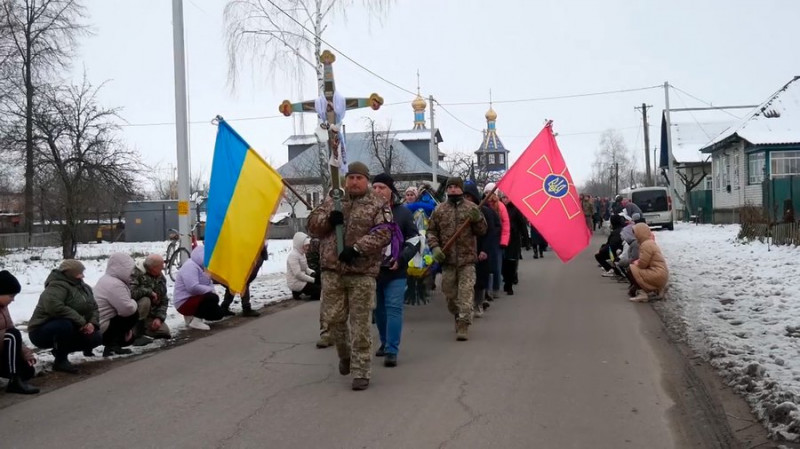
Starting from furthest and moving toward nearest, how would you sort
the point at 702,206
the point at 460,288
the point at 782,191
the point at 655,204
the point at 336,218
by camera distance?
the point at 702,206
the point at 655,204
the point at 782,191
the point at 460,288
the point at 336,218

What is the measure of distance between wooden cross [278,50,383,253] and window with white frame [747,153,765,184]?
29099 mm

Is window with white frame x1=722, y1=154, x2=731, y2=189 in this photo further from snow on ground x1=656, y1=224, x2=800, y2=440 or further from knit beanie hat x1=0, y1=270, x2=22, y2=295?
knit beanie hat x1=0, y1=270, x2=22, y2=295

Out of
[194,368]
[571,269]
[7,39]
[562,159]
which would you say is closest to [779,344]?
[562,159]

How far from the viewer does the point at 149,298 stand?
8.55m

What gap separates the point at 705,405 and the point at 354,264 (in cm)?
313

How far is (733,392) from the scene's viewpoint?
19.9 feet

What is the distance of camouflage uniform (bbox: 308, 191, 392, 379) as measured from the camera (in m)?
6.20

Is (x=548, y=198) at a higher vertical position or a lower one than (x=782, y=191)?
lower

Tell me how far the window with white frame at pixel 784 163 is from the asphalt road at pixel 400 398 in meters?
26.2

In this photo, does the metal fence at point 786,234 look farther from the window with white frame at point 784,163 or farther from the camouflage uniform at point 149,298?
the window with white frame at point 784,163

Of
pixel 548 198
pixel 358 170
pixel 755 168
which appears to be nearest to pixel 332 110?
pixel 358 170

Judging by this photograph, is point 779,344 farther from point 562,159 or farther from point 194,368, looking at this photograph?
point 194,368

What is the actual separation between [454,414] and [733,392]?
2.51 meters

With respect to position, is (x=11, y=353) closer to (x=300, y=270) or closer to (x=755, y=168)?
(x=300, y=270)
